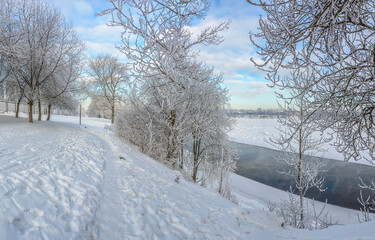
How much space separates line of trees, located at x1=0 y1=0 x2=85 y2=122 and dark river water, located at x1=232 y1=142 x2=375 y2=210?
1420 cm

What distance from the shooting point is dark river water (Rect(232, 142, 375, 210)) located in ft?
40.3

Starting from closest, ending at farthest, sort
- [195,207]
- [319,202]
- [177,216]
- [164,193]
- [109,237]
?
[109,237], [177,216], [195,207], [164,193], [319,202]

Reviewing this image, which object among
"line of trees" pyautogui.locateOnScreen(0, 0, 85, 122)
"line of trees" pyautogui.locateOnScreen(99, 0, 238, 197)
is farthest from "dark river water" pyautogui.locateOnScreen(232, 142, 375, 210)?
"line of trees" pyautogui.locateOnScreen(0, 0, 85, 122)

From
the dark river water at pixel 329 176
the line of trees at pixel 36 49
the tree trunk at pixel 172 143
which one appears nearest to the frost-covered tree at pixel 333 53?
the tree trunk at pixel 172 143

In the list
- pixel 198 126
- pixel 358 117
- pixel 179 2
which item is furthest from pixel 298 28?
pixel 198 126

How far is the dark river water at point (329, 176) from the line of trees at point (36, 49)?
46.6ft

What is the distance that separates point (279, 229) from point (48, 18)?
17.2m

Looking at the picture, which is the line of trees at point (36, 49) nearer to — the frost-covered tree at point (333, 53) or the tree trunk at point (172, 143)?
the tree trunk at point (172, 143)

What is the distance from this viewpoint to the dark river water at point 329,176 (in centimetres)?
1230

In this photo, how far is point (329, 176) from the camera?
15.4 m

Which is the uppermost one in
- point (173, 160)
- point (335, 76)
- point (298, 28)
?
point (298, 28)

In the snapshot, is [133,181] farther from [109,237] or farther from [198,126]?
[198,126]

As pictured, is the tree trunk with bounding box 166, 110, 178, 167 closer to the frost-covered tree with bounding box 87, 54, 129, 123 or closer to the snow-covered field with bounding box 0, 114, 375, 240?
the snow-covered field with bounding box 0, 114, 375, 240

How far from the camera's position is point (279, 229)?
3.32 meters
